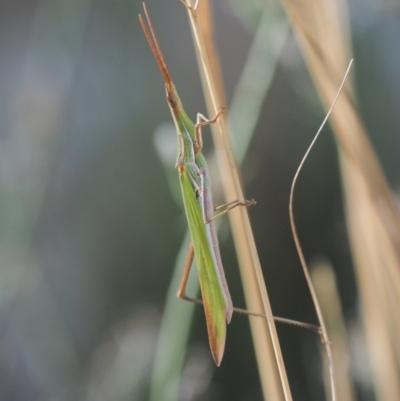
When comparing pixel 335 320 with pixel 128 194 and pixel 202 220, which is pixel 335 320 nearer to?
pixel 202 220

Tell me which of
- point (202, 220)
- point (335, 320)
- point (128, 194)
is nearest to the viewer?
point (202, 220)

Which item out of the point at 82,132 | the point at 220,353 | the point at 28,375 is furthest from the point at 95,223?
the point at 220,353

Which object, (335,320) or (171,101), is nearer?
(171,101)

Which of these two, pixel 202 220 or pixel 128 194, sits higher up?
pixel 128 194

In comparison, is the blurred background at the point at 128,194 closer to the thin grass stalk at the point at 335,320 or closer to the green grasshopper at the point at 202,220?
the thin grass stalk at the point at 335,320

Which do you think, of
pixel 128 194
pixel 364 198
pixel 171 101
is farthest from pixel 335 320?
pixel 128 194

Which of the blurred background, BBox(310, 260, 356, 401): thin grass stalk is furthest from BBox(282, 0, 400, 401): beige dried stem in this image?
the blurred background
